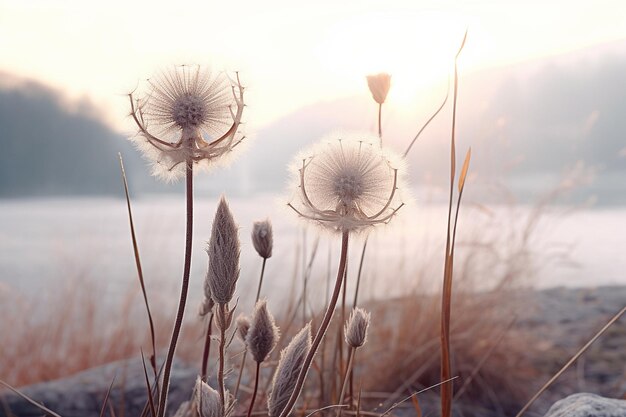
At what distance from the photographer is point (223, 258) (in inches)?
44.0

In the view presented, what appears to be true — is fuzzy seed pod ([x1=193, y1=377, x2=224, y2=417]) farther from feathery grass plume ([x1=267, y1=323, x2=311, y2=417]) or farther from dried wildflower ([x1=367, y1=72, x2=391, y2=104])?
dried wildflower ([x1=367, y1=72, x2=391, y2=104])

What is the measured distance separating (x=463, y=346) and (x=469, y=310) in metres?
0.26

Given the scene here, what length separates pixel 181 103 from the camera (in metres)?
1.22

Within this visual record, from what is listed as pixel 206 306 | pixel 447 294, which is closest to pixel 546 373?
pixel 447 294

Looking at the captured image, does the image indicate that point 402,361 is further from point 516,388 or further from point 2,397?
point 2,397

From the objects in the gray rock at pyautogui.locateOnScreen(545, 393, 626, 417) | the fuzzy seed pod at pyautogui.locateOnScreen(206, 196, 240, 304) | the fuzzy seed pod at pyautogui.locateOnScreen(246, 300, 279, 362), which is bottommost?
the gray rock at pyautogui.locateOnScreen(545, 393, 626, 417)

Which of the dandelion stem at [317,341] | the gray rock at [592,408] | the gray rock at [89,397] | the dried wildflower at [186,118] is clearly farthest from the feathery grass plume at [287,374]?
the gray rock at [89,397]

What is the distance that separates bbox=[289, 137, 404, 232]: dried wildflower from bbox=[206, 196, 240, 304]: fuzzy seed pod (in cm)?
17

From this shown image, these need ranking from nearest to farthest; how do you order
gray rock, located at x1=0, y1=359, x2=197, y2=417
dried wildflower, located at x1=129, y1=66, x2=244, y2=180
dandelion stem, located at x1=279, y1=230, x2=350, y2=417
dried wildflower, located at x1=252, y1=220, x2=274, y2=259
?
dandelion stem, located at x1=279, y1=230, x2=350, y2=417 < dried wildflower, located at x1=129, y1=66, x2=244, y2=180 < dried wildflower, located at x1=252, y1=220, x2=274, y2=259 < gray rock, located at x1=0, y1=359, x2=197, y2=417

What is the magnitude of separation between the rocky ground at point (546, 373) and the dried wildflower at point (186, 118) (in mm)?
1040

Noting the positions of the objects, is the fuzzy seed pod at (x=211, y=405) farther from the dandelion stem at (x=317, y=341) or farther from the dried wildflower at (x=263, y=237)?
the dried wildflower at (x=263, y=237)

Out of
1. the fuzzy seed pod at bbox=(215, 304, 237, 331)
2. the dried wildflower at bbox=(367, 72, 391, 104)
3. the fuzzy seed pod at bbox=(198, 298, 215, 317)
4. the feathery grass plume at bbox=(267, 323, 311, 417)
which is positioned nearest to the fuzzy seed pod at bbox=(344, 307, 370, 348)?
the feathery grass plume at bbox=(267, 323, 311, 417)

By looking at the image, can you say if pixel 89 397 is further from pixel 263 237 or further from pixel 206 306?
pixel 263 237

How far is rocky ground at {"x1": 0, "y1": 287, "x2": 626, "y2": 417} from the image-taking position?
267 cm
